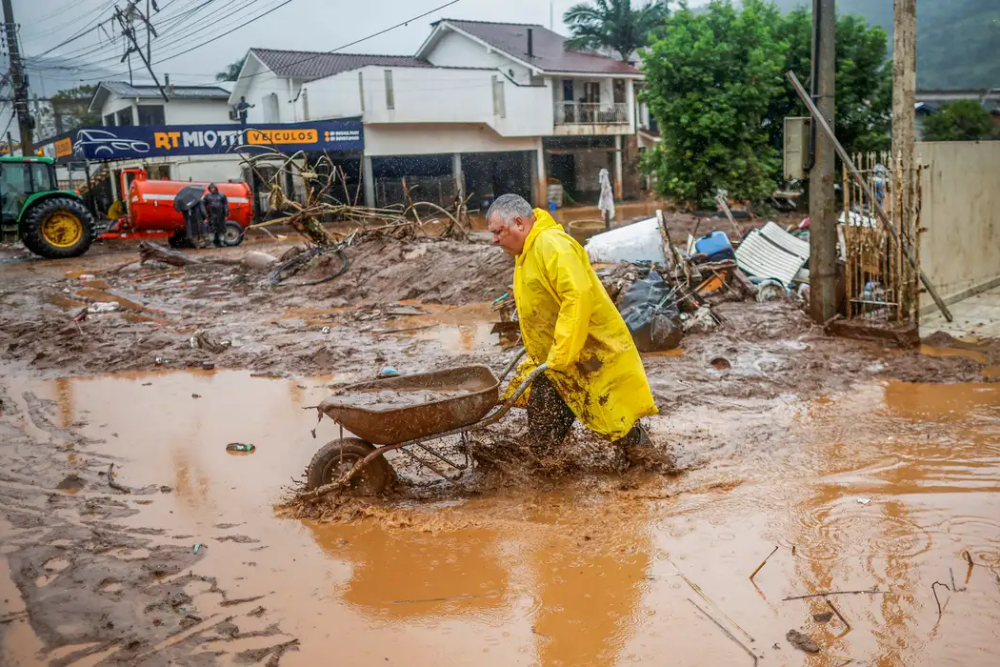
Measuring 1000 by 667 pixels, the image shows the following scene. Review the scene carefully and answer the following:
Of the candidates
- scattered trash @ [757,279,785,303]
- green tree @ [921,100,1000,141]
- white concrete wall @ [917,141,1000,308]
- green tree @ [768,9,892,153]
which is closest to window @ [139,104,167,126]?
green tree @ [768,9,892,153]

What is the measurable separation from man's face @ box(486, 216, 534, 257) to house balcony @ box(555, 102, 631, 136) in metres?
32.3

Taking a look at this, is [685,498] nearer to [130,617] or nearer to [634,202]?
[130,617]

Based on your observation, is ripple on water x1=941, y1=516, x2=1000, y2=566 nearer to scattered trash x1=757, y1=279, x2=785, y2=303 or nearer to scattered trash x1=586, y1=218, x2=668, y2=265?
scattered trash x1=757, y1=279, x2=785, y2=303

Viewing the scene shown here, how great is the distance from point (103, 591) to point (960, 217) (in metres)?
9.75

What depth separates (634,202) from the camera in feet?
123

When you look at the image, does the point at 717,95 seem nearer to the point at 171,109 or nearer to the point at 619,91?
the point at 619,91

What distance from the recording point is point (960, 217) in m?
9.75

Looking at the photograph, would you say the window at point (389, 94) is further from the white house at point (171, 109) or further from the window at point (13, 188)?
the window at point (13, 188)

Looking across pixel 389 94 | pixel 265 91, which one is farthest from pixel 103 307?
pixel 265 91

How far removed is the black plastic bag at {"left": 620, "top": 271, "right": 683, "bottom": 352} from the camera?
27.9 feet

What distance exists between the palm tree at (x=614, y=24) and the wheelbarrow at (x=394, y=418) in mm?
42014

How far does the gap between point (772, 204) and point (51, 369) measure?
67.0 ft

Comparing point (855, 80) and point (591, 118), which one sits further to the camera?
point (591, 118)

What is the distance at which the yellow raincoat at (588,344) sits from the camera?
15.0 feet
